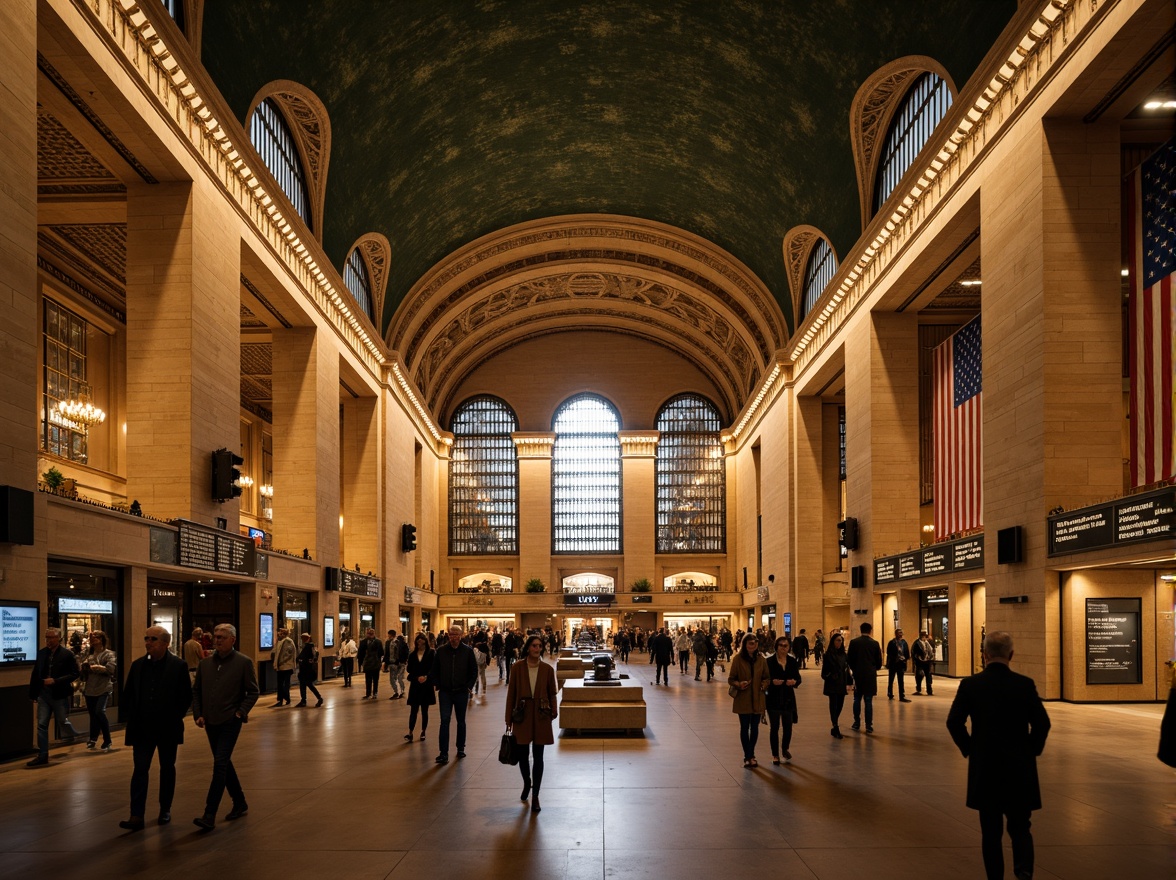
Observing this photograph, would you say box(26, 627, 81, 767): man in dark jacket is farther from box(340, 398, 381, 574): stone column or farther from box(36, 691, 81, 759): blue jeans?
box(340, 398, 381, 574): stone column

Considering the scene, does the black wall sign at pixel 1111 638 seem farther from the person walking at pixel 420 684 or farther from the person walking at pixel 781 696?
the person walking at pixel 420 684

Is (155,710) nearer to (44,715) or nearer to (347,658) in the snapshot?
(44,715)

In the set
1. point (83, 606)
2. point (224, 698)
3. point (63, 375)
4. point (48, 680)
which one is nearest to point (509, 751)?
point (224, 698)

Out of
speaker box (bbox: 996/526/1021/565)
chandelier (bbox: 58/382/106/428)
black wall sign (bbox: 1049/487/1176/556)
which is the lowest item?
speaker box (bbox: 996/526/1021/565)

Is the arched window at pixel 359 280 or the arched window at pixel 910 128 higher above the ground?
the arched window at pixel 910 128

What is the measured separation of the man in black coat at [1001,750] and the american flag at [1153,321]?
10.2m

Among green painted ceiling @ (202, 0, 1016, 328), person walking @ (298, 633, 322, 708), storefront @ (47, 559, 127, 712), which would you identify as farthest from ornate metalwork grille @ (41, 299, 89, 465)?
storefront @ (47, 559, 127, 712)

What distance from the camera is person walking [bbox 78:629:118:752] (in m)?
12.1

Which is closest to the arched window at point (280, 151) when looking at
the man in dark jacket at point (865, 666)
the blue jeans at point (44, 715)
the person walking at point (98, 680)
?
the person walking at point (98, 680)

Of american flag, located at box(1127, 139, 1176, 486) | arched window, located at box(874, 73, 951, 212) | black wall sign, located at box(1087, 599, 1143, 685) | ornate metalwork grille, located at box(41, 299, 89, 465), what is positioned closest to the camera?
american flag, located at box(1127, 139, 1176, 486)

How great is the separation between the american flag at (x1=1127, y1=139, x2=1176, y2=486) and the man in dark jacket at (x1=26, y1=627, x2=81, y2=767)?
1415 cm

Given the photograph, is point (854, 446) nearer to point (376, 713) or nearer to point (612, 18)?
point (612, 18)

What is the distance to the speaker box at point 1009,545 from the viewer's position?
17062 mm

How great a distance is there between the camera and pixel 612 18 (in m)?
26.1
